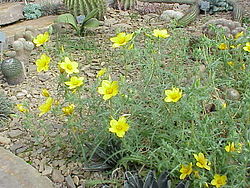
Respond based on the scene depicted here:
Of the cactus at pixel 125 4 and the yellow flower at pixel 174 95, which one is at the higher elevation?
the yellow flower at pixel 174 95

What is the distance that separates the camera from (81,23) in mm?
4367

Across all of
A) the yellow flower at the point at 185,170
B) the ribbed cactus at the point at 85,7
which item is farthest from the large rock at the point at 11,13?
the yellow flower at the point at 185,170

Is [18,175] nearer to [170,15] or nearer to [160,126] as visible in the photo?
[160,126]

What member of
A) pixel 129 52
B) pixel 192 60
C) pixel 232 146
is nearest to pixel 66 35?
pixel 192 60

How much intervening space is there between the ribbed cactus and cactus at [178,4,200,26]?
97cm

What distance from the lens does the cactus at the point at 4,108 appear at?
2953 mm

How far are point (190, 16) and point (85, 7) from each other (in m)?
1.27

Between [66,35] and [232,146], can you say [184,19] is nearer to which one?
[66,35]

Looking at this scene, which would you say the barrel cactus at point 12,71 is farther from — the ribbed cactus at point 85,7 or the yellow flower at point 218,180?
the yellow flower at point 218,180

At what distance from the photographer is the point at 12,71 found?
11.0ft

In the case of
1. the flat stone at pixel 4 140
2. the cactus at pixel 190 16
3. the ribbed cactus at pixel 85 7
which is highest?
the ribbed cactus at pixel 85 7

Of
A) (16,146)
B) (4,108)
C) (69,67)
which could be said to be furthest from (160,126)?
(4,108)

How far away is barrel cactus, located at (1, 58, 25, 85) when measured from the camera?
11.0 feet

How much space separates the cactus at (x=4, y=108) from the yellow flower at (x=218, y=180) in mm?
1704
